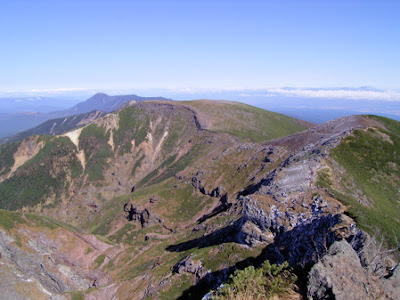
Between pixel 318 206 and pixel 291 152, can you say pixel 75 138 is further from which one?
pixel 318 206

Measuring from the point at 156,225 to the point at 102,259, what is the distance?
1848 centimetres

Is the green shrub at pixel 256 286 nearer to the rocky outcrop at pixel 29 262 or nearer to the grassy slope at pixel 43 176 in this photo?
the rocky outcrop at pixel 29 262

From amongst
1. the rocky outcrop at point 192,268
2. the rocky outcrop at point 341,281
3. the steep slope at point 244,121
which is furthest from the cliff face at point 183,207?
the steep slope at point 244,121

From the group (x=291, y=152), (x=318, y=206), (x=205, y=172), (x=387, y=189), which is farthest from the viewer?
(x=205, y=172)

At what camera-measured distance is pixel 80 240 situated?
73125mm

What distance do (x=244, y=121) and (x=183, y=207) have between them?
78.8 meters

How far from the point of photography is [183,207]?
8219cm

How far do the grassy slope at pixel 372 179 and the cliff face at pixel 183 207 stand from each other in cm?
35

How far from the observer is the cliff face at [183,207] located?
2847cm

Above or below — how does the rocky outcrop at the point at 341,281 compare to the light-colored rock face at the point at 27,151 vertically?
above

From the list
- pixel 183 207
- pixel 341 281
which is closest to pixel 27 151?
pixel 183 207

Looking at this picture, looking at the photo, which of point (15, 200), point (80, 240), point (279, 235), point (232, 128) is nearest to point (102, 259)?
point (80, 240)

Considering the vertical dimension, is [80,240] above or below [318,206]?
below

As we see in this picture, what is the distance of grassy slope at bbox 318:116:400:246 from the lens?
2994 cm
